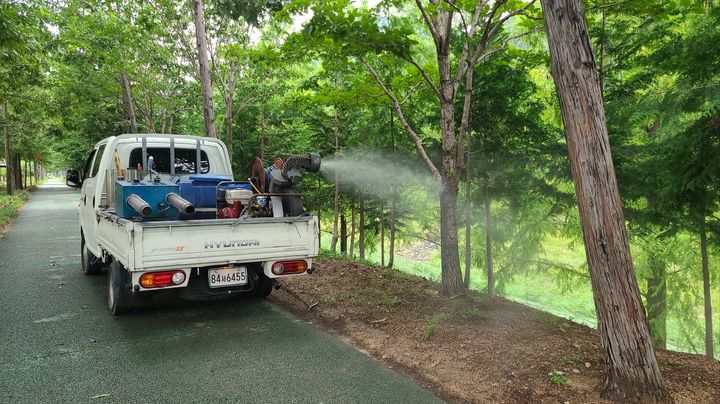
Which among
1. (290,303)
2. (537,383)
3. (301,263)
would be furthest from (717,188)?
(290,303)

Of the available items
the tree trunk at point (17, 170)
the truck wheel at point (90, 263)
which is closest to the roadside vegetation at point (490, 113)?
the truck wheel at point (90, 263)

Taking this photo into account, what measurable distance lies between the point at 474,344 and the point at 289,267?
91.3 inches

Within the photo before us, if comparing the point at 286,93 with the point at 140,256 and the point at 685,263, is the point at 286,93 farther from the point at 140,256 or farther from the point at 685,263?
the point at 685,263

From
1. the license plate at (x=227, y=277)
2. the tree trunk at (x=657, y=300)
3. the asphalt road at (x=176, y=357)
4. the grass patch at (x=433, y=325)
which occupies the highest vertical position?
the license plate at (x=227, y=277)

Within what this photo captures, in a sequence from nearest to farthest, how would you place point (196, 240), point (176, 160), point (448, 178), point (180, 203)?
point (196, 240) < point (180, 203) < point (448, 178) < point (176, 160)

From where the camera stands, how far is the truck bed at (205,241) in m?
4.14

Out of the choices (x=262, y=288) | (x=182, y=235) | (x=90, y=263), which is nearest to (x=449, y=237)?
(x=262, y=288)

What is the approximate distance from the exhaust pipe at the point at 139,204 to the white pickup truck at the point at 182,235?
2cm

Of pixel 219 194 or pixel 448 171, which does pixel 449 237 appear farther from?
pixel 219 194

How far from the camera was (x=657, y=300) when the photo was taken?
10.9 m

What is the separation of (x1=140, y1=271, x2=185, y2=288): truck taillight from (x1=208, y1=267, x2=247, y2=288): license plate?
332 mm

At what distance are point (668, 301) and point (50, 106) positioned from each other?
2087 centimetres

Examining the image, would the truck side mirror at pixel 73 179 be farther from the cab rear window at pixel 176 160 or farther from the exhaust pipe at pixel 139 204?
the exhaust pipe at pixel 139 204

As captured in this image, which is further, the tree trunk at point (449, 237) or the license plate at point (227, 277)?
the tree trunk at point (449, 237)
